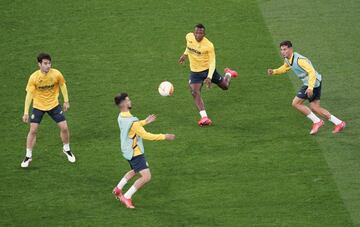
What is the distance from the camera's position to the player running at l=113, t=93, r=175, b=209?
1606 centimetres

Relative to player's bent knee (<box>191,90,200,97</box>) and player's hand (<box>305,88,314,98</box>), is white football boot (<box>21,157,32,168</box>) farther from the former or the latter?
player's hand (<box>305,88,314,98</box>)

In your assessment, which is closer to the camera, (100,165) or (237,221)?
(237,221)

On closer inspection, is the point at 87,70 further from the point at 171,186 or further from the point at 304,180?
the point at 304,180

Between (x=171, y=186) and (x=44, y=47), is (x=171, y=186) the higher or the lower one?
the lower one

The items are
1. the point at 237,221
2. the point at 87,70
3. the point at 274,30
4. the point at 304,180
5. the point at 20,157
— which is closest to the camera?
the point at 237,221

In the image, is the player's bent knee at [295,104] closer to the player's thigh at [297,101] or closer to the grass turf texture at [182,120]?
the player's thigh at [297,101]

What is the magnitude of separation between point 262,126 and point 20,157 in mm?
5665

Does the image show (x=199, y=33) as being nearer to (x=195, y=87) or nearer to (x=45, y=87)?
(x=195, y=87)

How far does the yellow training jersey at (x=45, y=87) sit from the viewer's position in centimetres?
1770

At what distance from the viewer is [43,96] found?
17.9 m

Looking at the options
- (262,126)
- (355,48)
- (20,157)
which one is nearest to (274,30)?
(355,48)

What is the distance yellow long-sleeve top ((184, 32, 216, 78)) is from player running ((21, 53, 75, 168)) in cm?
343

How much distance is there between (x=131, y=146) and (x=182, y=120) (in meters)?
4.12

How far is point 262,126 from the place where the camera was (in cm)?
1964
